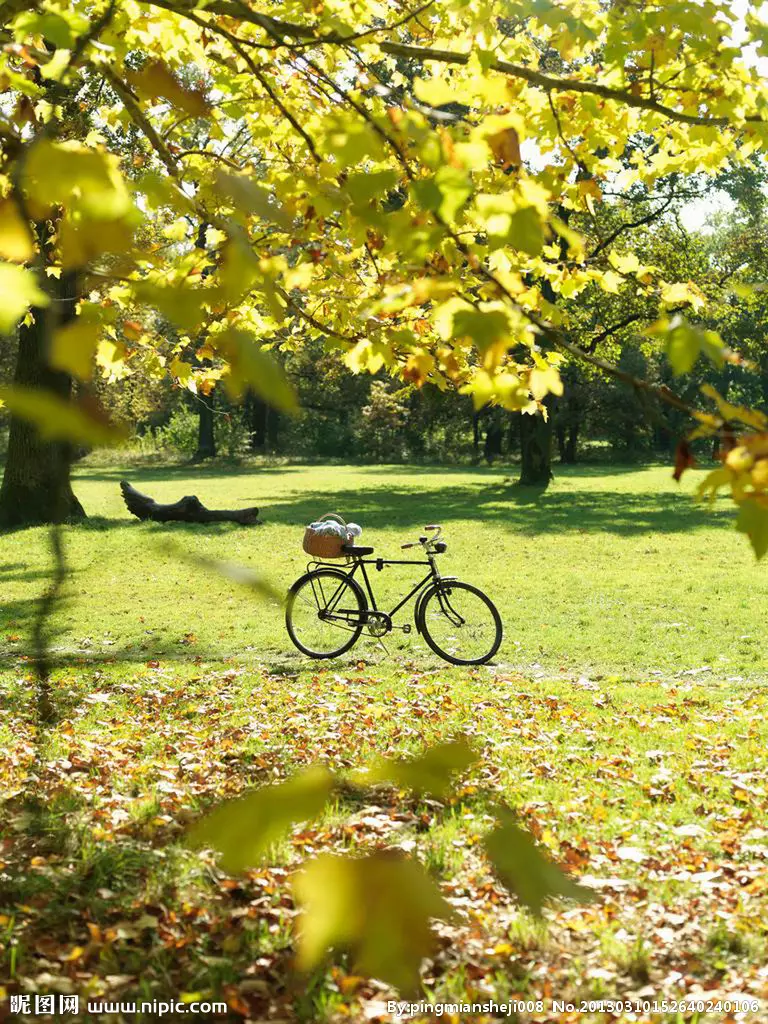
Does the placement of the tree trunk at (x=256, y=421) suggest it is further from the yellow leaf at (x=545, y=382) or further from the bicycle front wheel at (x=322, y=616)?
the yellow leaf at (x=545, y=382)

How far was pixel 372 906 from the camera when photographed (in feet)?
3.10

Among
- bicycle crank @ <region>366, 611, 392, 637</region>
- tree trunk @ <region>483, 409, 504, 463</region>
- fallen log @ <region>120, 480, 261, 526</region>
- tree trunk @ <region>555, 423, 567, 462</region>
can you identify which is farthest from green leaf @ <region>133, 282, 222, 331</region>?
tree trunk @ <region>555, 423, 567, 462</region>

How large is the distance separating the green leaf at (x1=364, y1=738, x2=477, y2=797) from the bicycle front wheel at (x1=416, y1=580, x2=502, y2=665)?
24.3ft

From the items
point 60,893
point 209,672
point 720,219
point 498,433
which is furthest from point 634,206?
point 720,219

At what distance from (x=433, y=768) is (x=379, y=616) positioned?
7802 mm

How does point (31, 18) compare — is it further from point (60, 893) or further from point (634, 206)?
point (634, 206)

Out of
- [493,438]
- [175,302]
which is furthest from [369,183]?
[493,438]

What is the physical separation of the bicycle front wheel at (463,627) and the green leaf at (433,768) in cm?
741

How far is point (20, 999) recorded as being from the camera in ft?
9.07

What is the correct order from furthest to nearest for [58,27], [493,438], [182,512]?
[493,438], [182,512], [58,27]

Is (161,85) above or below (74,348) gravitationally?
above

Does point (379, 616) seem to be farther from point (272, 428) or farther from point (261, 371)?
point (272, 428)

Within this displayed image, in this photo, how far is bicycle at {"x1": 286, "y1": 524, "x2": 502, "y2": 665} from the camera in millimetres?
8672

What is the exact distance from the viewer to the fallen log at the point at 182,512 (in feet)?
61.0
